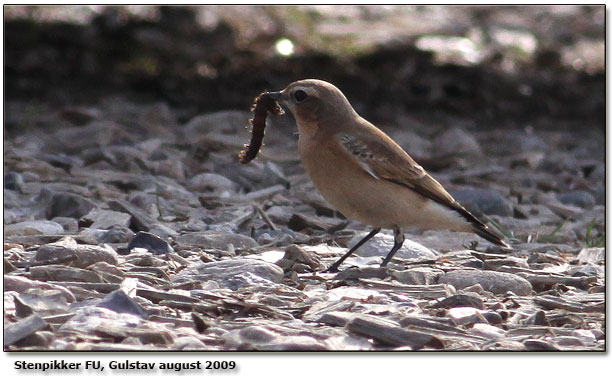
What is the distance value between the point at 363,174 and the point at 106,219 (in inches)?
64.3

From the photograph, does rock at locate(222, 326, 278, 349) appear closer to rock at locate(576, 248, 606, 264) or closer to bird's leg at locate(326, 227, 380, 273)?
bird's leg at locate(326, 227, 380, 273)

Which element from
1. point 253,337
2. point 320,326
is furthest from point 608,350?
point 253,337

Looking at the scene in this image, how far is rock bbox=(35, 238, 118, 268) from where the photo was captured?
17.4ft

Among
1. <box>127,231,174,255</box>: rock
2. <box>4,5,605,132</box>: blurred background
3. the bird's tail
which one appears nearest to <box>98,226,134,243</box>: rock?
<box>127,231,174,255</box>: rock

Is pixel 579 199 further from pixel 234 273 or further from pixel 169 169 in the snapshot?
pixel 234 273

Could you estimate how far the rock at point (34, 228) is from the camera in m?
6.05

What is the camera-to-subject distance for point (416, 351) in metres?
4.30

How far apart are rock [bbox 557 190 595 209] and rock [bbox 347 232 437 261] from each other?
232 cm

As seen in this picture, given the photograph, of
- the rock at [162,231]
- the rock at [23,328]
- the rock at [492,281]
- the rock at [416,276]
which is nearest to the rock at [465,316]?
the rock at [492,281]

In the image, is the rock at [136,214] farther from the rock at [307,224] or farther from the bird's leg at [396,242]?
the bird's leg at [396,242]

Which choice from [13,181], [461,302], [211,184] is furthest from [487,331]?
[13,181]

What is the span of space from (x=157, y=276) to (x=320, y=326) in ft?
3.52

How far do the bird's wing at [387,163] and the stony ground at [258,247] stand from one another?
35cm

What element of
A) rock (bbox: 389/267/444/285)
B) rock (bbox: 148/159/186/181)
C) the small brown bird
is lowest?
rock (bbox: 389/267/444/285)
